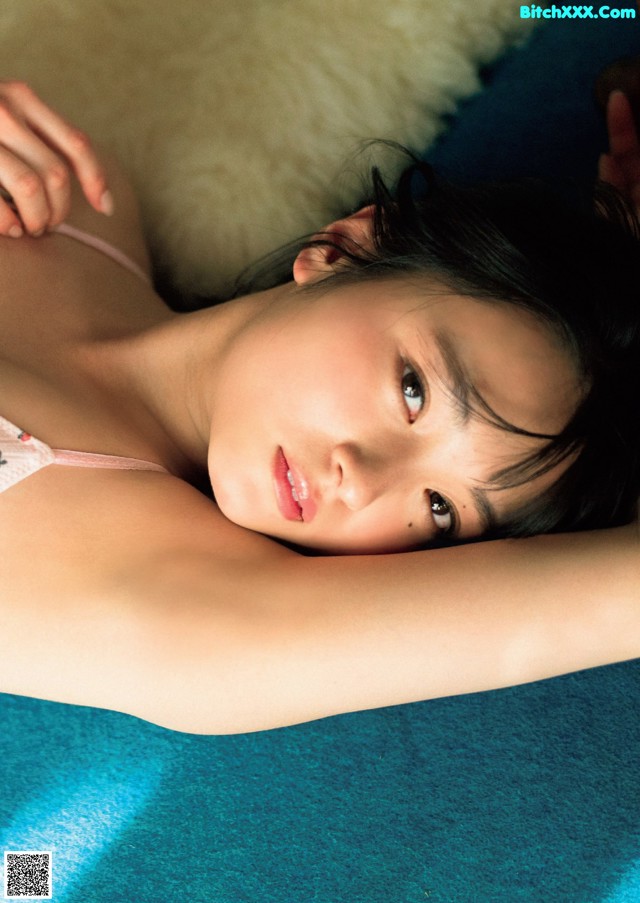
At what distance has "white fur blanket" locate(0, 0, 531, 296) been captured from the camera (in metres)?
1.36

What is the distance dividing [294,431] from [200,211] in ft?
1.88

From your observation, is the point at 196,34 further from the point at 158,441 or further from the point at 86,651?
the point at 86,651

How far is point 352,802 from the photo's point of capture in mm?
1100

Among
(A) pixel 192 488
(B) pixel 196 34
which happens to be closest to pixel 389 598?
(A) pixel 192 488

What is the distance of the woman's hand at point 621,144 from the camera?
4.30 feet

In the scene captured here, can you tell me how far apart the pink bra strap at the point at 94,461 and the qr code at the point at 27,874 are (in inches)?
19.3

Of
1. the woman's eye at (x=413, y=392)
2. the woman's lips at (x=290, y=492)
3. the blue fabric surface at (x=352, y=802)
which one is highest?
the woman's eye at (x=413, y=392)

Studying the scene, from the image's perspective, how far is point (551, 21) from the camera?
1374mm

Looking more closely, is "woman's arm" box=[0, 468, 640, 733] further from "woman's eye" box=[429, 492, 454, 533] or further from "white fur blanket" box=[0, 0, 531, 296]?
"white fur blanket" box=[0, 0, 531, 296]

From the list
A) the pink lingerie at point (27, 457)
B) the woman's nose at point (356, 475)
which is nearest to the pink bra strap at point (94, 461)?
the pink lingerie at point (27, 457)

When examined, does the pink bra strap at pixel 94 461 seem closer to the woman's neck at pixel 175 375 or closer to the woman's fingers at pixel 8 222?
the woman's neck at pixel 175 375

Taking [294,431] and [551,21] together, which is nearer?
[294,431]

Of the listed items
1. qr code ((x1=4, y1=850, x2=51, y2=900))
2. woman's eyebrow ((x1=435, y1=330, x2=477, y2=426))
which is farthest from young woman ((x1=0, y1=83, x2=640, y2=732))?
qr code ((x1=4, y1=850, x2=51, y2=900))

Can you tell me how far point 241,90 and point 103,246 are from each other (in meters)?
0.34
